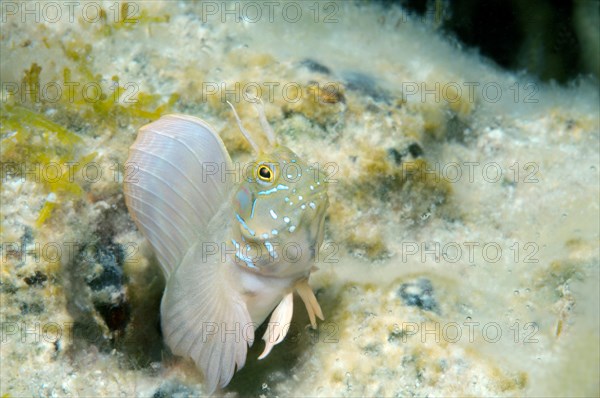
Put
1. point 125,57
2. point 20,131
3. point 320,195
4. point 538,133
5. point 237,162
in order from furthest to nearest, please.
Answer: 1. point 538,133
2. point 125,57
3. point 237,162
4. point 20,131
5. point 320,195

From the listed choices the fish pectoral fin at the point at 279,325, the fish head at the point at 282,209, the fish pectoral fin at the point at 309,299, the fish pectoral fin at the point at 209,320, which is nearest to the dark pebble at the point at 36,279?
the fish pectoral fin at the point at 209,320

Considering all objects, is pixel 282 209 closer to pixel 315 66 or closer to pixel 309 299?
pixel 309 299

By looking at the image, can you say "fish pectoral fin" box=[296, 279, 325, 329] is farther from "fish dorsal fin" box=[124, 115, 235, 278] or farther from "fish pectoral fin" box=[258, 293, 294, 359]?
"fish dorsal fin" box=[124, 115, 235, 278]

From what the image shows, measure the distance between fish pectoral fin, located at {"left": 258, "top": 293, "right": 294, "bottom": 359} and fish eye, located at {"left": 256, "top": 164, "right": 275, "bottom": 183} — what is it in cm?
65

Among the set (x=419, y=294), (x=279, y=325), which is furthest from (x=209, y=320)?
(x=419, y=294)

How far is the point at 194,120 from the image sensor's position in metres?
2.72

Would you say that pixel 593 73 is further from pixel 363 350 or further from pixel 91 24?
pixel 91 24

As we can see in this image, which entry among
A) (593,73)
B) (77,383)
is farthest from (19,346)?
(593,73)

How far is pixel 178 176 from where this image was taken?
2.69 metres

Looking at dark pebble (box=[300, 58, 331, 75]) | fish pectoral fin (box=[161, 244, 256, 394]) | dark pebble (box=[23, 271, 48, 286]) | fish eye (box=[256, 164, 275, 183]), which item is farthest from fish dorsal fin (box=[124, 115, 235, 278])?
dark pebble (box=[300, 58, 331, 75])

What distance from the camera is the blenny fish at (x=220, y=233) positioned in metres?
2.45

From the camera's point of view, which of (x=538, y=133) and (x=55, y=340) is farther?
(x=538, y=133)

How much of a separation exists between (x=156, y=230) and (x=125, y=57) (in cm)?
148

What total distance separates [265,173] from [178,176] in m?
0.56
